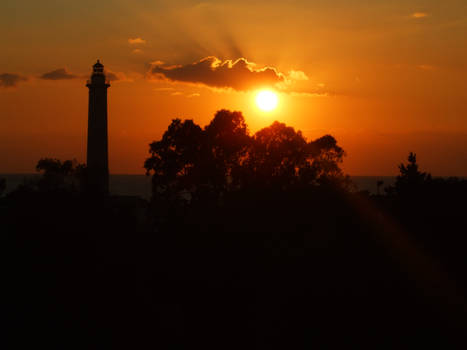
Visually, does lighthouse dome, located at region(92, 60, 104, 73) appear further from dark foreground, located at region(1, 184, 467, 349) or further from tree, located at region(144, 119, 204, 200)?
dark foreground, located at region(1, 184, 467, 349)

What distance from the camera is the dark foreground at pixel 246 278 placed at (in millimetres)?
25578

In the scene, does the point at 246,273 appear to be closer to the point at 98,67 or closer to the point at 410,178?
the point at 410,178

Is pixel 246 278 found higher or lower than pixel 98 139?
lower

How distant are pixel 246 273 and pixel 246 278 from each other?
0.49 meters

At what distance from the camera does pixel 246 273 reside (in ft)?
96.8

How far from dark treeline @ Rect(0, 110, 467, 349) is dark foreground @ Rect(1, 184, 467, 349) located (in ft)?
0.20

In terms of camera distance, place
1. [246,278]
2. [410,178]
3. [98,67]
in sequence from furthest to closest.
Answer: [98,67] → [410,178] → [246,278]

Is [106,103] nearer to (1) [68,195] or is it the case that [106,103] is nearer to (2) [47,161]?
(2) [47,161]

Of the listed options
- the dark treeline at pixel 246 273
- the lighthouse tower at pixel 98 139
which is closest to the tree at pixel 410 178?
the dark treeline at pixel 246 273

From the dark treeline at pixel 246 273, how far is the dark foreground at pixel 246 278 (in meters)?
0.06

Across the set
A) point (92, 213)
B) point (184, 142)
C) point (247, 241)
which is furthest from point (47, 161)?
point (247, 241)

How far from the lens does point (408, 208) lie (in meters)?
35.3

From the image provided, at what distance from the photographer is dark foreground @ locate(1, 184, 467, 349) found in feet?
83.9

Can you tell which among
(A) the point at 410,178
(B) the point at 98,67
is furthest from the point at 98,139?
(A) the point at 410,178
